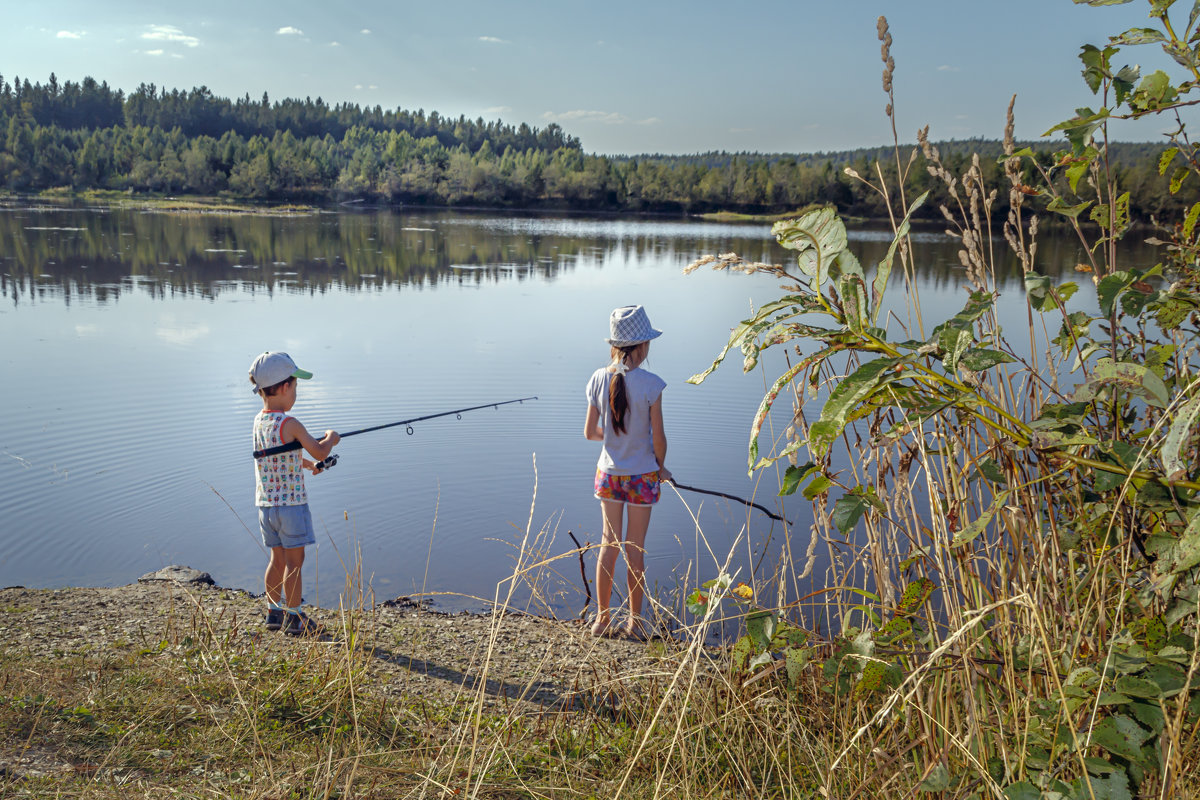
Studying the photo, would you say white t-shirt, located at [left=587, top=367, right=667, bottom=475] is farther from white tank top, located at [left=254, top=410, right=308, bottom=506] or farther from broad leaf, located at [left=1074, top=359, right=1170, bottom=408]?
broad leaf, located at [left=1074, top=359, right=1170, bottom=408]

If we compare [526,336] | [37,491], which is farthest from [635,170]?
[37,491]

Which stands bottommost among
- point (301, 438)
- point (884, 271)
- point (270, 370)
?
point (301, 438)

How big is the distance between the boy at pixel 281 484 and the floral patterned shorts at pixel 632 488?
1312 mm

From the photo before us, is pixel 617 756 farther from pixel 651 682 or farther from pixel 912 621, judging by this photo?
pixel 912 621

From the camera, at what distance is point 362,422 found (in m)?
8.18

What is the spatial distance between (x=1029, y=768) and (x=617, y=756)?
135cm

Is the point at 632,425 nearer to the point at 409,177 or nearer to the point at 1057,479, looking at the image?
the point at 1057,479

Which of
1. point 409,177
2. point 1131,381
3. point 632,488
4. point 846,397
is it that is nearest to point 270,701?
point 632,488

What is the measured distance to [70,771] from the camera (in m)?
2.38

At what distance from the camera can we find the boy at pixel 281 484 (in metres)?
4.04

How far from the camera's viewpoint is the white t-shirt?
13.4ft

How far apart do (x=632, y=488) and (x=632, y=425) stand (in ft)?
1.02

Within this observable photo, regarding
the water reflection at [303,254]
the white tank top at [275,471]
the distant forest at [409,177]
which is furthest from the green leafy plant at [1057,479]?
the distant forest at [409,177]

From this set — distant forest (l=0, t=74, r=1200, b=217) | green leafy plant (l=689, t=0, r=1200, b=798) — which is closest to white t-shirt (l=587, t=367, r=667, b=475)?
green leafy plant (l=689, t=0, r=1200, b=798)
